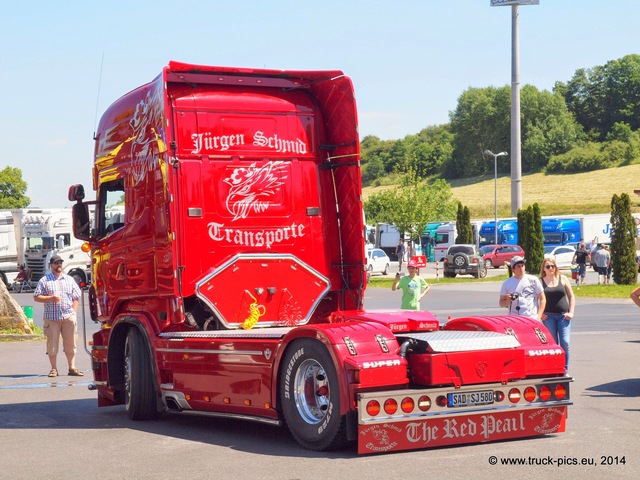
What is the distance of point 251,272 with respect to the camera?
11.2 m

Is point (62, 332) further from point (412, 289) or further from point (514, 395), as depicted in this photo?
point (514, 395)

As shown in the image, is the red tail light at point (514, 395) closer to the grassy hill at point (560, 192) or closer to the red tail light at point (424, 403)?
the red tail light at point (424, 403)

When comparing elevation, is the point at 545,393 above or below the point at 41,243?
below

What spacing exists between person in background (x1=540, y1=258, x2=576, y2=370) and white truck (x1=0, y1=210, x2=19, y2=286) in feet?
133

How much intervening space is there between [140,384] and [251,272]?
5.50 ft

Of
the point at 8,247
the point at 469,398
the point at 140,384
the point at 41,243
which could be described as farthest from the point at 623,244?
the point at 469,398

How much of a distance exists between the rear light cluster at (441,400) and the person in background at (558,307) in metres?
3.66

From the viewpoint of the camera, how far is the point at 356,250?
11703 millimetres

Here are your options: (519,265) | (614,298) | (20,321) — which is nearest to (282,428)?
(519,265)

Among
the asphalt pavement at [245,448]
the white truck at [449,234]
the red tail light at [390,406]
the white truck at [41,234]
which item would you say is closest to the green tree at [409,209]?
the white truck at [449,234]

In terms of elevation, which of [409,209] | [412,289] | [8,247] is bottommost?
[8,247]

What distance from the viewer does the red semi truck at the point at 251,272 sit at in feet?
30.1

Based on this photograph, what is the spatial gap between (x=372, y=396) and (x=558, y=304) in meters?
5.24

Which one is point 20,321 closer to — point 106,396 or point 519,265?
point 106,396
